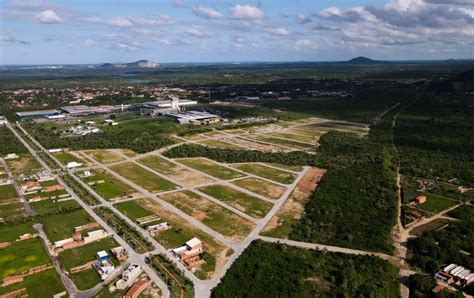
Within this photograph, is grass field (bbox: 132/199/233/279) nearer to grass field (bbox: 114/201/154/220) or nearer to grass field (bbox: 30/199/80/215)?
grass field (bbox: 114/201/154/220)

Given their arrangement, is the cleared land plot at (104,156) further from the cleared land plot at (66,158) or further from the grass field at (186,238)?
the grass field at (186,238)

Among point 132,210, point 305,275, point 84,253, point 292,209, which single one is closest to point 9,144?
point 132,210

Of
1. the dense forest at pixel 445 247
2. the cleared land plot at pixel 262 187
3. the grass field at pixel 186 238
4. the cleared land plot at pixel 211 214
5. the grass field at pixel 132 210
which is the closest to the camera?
the dense forest at pixel 445 247

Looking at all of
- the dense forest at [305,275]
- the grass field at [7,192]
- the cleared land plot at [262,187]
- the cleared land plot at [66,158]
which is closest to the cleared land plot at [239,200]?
the cleared land plot at [262,187]

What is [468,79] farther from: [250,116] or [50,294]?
[50,294]

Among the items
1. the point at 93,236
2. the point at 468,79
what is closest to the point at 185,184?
the point at 93,236

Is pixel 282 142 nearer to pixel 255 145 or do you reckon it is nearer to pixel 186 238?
pixel 255 145
